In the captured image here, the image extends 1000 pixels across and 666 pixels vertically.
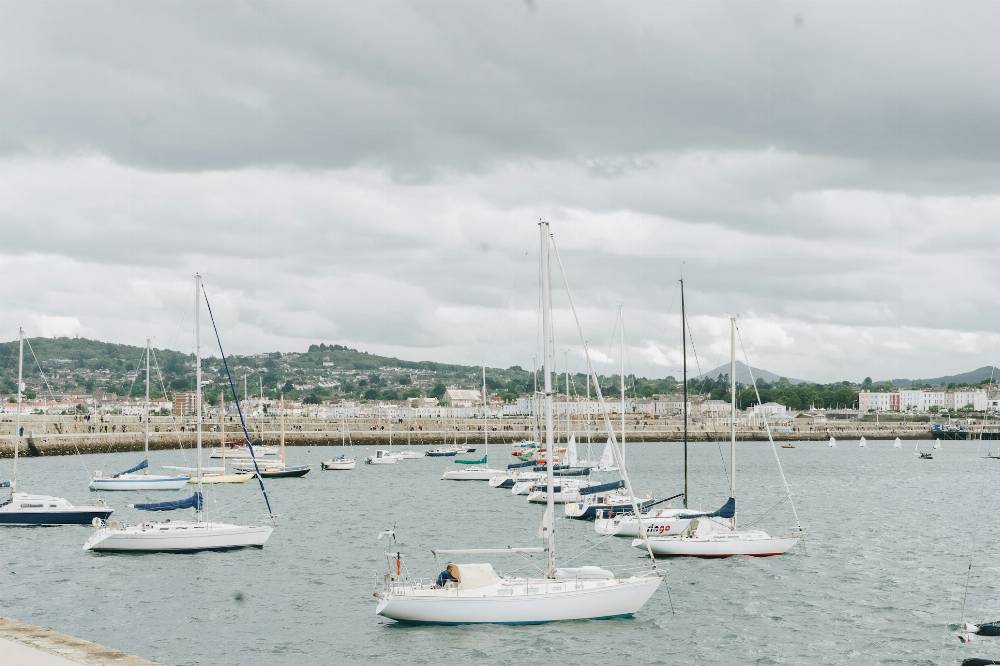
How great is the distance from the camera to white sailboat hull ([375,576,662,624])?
30391 millimetres

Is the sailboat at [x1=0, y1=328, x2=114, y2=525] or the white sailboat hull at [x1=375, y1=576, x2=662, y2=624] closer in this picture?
the white sailboat hull at [x1=375, y1=576, x2=662, y2=624]

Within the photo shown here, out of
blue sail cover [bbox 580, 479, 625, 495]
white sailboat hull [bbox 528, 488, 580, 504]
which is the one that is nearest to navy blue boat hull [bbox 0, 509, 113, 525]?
white sailboat hull [bbox 528, 488, 580, 504]

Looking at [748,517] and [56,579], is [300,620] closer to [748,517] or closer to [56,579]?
[56,579]

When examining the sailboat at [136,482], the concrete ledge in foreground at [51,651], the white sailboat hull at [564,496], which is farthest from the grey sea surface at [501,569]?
the concrete ledge in foreground at [51,651]

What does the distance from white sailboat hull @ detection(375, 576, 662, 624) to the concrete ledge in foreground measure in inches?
450

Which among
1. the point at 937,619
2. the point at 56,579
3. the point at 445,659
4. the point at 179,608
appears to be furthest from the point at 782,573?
the point at 56,579

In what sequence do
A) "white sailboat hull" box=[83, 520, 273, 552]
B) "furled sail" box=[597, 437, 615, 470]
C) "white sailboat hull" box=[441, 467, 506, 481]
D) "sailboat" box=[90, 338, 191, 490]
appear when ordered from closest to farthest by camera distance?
"white sailboat hull" box=[83, 520, 273, 552] < "sailboat" box=[90, 338, 191, 490] < "furled sail" box=[597, 437, 615, 470] < "white sailboat hull" box=[441, 467, 506, 481]

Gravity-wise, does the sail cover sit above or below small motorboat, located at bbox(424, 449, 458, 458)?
above

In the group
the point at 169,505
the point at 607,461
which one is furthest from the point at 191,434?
the point at 169,505

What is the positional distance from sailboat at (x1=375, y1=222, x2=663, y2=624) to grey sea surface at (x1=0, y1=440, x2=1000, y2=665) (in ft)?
1.46

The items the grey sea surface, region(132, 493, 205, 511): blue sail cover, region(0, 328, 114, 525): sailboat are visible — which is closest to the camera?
the grey sea surface

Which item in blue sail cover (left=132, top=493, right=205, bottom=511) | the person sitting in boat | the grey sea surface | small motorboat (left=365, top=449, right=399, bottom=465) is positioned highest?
blue sail cover (left=132, top=493, right=205, bottom=511)

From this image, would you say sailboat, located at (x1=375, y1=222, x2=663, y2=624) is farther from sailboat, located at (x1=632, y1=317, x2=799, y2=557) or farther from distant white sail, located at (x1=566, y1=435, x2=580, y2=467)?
distant white sail, located at (x1=566, y1=435, x2=580, y2=467)

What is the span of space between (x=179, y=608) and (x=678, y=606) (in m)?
15.5
